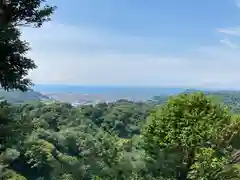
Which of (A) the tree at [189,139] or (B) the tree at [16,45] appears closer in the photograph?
(B) the tree at [16,45]

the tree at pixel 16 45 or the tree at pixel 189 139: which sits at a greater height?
the tree at pixel 16 45

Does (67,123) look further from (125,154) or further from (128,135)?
(125,154)

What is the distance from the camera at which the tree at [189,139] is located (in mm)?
18625

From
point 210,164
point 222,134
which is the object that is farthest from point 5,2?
point 222,134

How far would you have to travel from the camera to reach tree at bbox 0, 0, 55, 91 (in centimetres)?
1091

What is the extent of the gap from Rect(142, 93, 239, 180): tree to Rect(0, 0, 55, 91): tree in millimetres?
9675

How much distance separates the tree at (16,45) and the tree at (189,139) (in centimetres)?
968

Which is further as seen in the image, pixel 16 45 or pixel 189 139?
pixel 189 139

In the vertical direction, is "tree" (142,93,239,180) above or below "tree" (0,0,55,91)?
below

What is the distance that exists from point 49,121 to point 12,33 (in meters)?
61.7

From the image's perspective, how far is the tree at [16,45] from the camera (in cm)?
1091

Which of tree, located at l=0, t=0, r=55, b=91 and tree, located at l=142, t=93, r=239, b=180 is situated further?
tree, located at l=142, t=93, r=239, b=180

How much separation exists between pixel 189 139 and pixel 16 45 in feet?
34.6

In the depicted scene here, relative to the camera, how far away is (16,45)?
36.3 feet
